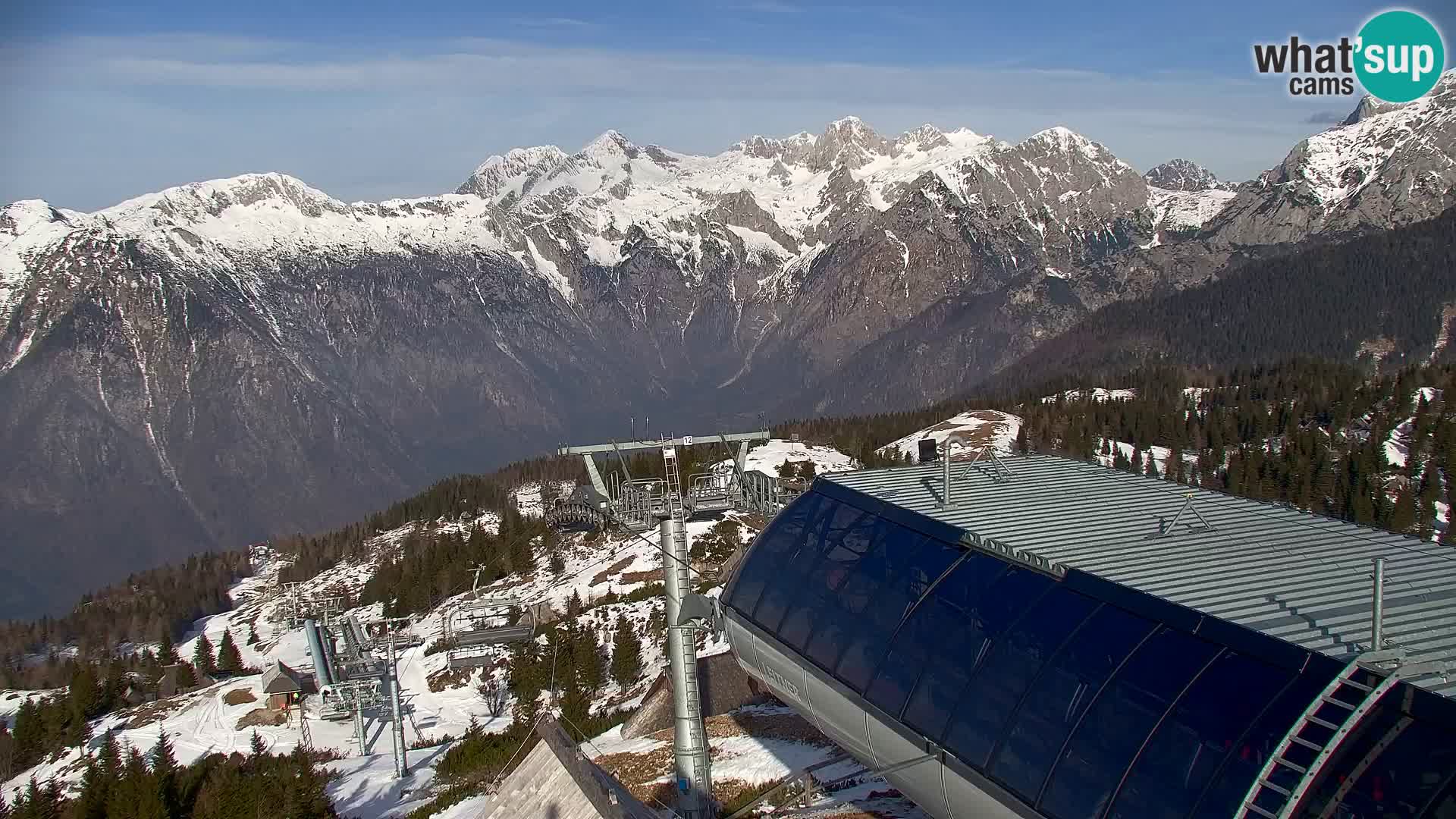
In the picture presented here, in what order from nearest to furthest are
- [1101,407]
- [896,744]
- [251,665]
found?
[896,744] → [251,665] → [1101,407]

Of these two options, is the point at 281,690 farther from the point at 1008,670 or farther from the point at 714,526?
the point at 1008,670

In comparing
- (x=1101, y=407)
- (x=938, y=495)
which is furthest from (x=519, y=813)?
(x=1101, y=407)

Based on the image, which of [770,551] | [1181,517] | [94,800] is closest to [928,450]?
[770,551]

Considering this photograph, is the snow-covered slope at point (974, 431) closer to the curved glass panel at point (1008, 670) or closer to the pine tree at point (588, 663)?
the pine tree at point (588, 663)

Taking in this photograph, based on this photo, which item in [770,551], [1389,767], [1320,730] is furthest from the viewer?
[770,551]

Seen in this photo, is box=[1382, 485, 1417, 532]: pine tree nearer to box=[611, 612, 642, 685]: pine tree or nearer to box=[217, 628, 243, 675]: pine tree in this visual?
box=[611, 612, 642, 685]: pine tree

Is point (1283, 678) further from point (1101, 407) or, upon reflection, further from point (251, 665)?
point (1101, 407)

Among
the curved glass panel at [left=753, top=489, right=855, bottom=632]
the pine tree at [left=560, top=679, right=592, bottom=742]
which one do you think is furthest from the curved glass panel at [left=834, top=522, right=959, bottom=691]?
the pine tree at [left=560, top=679, right=592, bottom=742]
